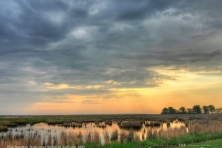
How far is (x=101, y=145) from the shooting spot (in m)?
18.7

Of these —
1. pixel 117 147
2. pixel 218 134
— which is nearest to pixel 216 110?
pixel 218 134

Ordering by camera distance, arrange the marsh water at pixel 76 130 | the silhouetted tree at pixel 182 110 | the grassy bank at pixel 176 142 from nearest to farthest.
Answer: the grassy bank at pixel 176 142 < the marsh water at pixel 76 130 < the silhouetted tree at pixel 182 110

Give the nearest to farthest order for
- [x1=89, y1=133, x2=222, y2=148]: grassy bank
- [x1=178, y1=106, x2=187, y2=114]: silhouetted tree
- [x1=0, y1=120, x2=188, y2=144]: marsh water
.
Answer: [x1=89, y1=133, x2=222, y2=148]: grassy bank < [x1=0, y1=120, x2=188, y2=144]: marsh water < [x1=178, y1=106, x2=187, y2=114]: silhouetted tree

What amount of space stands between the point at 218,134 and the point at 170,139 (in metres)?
6.96

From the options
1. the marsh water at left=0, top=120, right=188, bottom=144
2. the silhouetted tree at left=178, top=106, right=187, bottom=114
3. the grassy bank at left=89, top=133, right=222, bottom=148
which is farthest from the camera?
the silhouetted tree at left=178, top=106, right=187, bottom=114

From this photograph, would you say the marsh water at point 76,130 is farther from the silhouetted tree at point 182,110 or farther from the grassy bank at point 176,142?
the silhouetted tree at point 182,110

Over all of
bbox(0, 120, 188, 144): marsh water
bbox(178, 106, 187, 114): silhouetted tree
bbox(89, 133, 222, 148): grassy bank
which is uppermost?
bbox(89, 133, 222, 148): grassy bank

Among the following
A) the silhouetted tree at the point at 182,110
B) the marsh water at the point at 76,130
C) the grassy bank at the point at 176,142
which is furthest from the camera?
the silhouetted tree at the point at 182,110

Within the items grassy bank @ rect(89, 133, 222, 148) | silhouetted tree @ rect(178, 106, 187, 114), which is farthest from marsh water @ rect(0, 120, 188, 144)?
silhouetted tree @ rect(178, 106, 187, 114)

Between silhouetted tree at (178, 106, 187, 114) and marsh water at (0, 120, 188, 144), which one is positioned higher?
marsh water at (0, 120, 188, 144)

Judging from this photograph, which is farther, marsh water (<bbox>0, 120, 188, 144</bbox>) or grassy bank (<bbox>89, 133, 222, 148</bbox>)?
marsh water (<bbox>0, 120, 188, 144</bbox>)

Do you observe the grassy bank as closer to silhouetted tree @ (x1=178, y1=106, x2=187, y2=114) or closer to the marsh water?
the marsh water

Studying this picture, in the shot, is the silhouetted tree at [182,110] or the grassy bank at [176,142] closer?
the grassy bank at [176,142]

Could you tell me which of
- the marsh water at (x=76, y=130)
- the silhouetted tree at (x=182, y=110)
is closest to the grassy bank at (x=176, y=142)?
the marsh water at (x=76, y=130)
